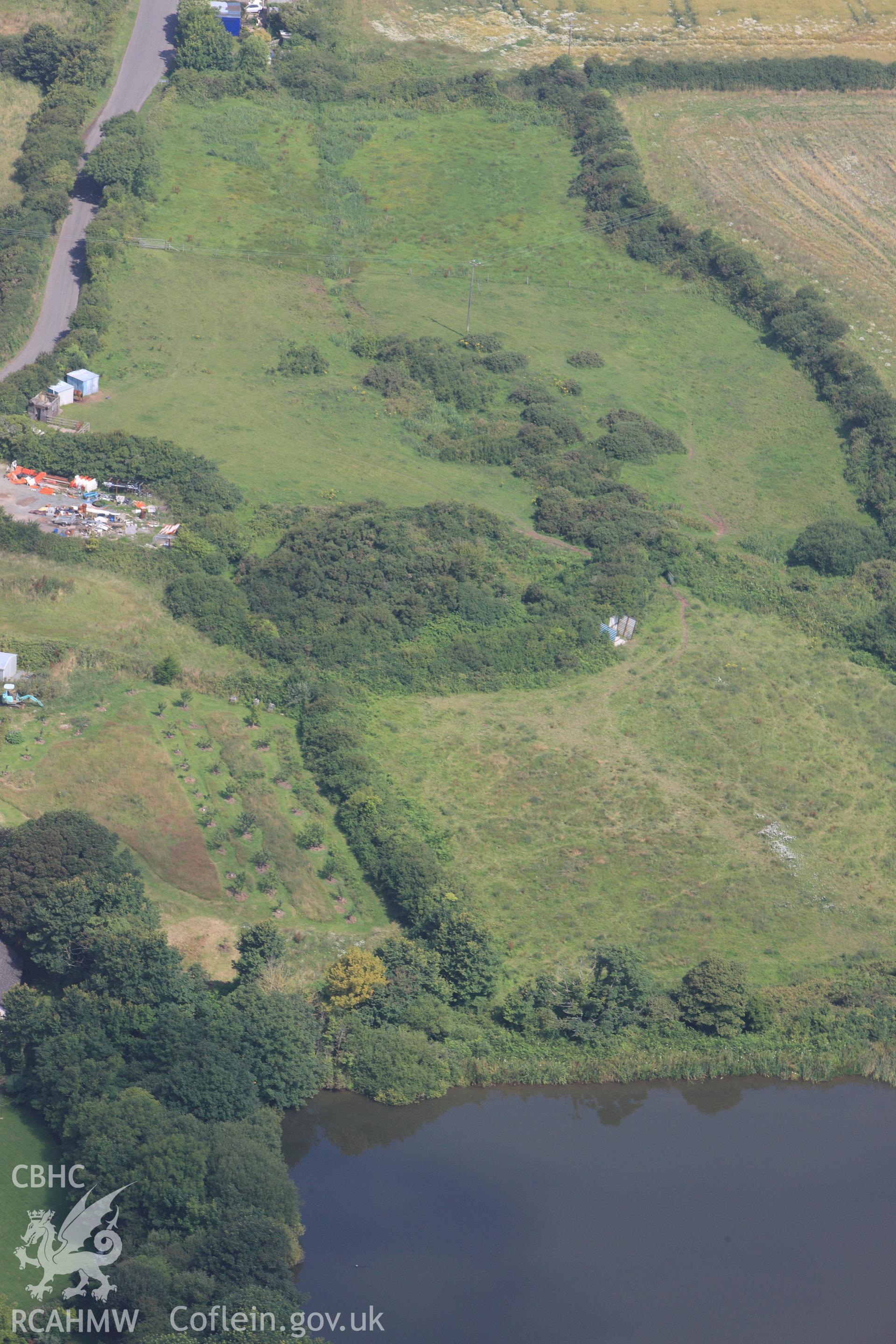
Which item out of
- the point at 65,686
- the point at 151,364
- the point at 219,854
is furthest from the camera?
the point at 151,364

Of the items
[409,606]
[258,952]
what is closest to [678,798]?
[409,606]

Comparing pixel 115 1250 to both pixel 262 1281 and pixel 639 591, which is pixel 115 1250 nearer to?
pixel 262 1281

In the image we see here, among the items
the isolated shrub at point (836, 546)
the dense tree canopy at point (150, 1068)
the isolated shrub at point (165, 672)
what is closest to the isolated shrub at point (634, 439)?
the isolated shrub at point (836, 546)

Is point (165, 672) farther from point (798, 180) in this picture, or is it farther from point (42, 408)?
point (798, 180)

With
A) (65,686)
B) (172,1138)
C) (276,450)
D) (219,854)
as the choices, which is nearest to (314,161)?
(276,450)

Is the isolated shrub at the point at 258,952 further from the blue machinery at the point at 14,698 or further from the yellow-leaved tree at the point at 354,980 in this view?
the blue machinery at the point at 14,698

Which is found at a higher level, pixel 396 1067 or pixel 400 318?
pixel 400 318

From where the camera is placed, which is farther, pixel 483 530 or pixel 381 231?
pixel 381 231
